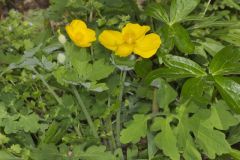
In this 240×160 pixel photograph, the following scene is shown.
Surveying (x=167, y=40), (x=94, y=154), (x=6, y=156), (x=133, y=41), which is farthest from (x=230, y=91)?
(x=6, y=156)

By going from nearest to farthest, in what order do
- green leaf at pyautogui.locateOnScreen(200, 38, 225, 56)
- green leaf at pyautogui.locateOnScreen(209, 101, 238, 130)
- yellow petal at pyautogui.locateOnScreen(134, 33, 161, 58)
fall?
green leaf at pyautogui.locateOnScreen(209, 101, 238, 130) < yellow petal at pyautogui.locateOnScreen(134, 33, 161, 58) < green leaf at pyautogui.locateOnScreen(200, 38, 225, 56)

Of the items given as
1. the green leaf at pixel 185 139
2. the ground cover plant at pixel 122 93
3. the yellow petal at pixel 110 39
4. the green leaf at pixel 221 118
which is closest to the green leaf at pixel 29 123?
the ground cover plant at pixel 122 93

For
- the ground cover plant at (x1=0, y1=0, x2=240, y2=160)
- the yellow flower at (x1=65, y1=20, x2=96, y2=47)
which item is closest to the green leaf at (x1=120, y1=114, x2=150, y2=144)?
the ground cover plant at (x1=0, y1=0, x2=240, y2=160)

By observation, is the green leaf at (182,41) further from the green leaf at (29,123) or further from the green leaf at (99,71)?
the green leaf at (29,123)

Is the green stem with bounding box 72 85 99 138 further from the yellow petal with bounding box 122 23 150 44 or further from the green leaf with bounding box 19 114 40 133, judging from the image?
the yellow petal with bounding box 122 23 150 44

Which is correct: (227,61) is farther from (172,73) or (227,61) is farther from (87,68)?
(87,68)

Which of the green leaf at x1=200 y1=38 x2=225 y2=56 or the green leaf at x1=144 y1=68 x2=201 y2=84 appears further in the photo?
the green leaf at x1=200 y1=38 x2=225 y2=56
